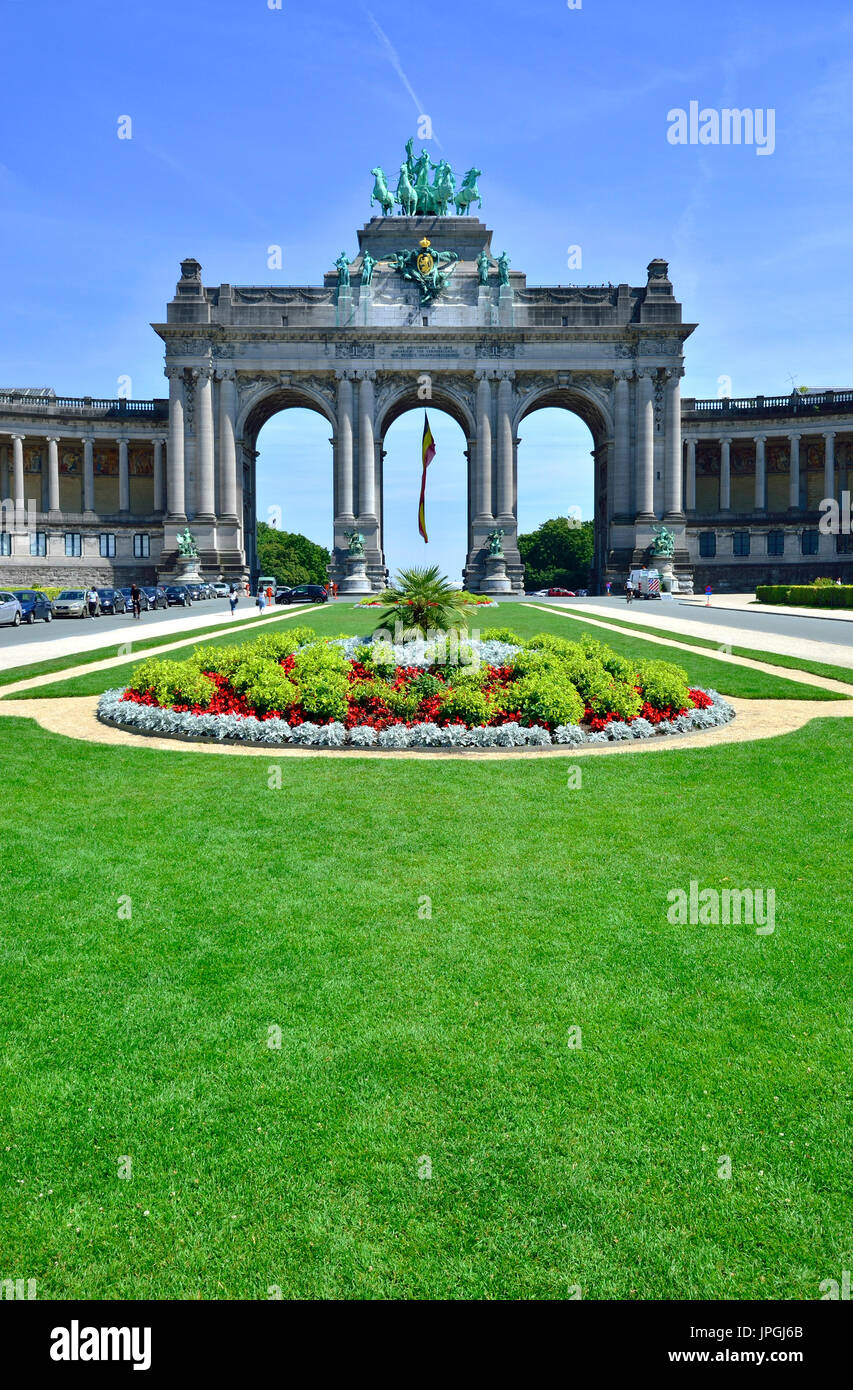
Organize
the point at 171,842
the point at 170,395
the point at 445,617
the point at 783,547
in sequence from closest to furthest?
the point at 171,842 → the point at 445,617 → the point at 170,395 → the point at 783,547

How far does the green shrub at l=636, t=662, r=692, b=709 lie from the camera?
15945 millimetres

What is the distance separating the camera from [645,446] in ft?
297

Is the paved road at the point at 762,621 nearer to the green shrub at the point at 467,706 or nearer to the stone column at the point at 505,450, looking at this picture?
the green shrub at the point at 467,706

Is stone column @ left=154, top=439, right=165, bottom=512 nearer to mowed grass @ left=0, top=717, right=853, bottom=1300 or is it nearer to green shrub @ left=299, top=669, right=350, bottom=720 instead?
green shrub @ left=299, top=669, right=350, bottom=720

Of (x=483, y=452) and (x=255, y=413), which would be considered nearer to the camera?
(x=483, y=452)

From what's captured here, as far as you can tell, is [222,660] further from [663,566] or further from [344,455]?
[344,455]

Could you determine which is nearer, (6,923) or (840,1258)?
(840,1258)

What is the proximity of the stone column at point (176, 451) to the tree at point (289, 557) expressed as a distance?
44846mm

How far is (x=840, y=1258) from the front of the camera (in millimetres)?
3867

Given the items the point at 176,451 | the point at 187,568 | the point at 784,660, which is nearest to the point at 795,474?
the point at 187,568

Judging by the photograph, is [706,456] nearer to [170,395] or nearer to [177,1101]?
[170,395]

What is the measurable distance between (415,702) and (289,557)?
139111 millimetres

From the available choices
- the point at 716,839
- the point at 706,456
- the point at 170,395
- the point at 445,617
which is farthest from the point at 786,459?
the point at 716,839
